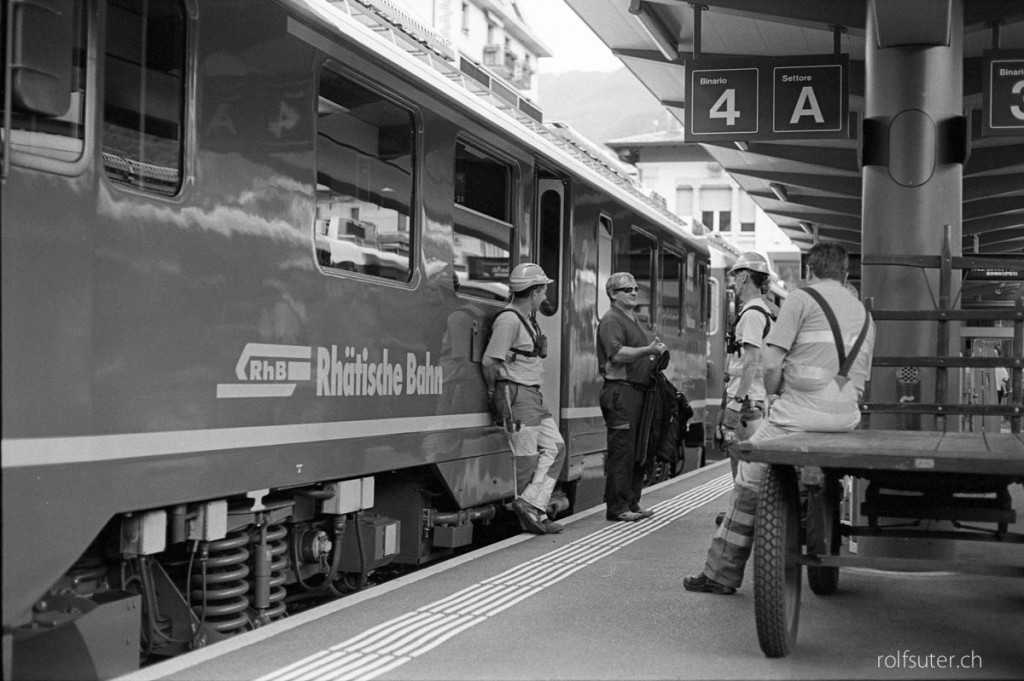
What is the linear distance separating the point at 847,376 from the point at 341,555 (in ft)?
9.84

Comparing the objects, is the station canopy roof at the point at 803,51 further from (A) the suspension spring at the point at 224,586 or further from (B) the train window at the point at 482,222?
(A) the suspension spring at the point at 224,586

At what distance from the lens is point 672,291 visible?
43.9 feet

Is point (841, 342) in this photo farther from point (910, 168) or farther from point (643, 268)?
point (643, 268)

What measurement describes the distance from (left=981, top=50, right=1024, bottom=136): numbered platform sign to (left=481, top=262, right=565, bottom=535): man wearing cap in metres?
3.92

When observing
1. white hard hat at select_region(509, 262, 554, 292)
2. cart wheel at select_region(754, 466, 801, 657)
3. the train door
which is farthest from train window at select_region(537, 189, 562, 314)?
cart wheel at select_region(754, 466, 801, 657)

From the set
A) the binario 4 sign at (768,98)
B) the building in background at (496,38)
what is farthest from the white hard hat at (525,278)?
the building in background at (496,38)

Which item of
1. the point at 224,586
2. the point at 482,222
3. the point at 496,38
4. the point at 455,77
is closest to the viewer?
the point at 224,586

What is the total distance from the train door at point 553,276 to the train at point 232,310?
0.98m

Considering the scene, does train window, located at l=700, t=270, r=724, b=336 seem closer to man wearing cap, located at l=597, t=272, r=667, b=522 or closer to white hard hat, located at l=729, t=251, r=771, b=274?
man wearing cap, located at l=597, t=272, r=667, b=522

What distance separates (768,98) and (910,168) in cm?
252

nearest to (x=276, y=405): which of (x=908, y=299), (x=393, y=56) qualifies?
(x=393, y=56)

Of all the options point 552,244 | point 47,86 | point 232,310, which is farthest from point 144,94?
point 552,244

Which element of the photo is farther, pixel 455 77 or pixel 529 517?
pixel 529 517

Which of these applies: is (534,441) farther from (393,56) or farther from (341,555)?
(393,56)
